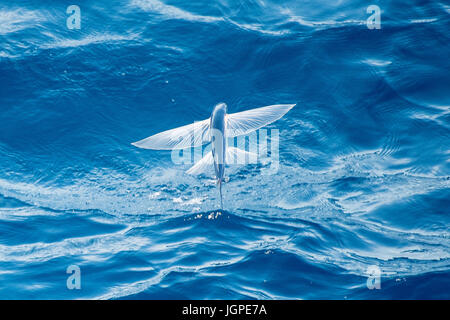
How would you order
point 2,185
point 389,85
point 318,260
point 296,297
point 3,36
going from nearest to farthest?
1. point 296,297
2. point 318,260
3. point 2,185
4. point 389,85
5. point 3,36

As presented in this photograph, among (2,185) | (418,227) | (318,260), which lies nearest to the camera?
(318,260)

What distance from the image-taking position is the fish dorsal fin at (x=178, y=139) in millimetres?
8617

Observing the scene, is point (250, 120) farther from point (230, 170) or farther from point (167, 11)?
point (167, 11)

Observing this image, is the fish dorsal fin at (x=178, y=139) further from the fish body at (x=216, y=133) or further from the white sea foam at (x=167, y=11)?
the white sea foam at (x=167, y=11)

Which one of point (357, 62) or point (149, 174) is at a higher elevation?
point (357, 62)

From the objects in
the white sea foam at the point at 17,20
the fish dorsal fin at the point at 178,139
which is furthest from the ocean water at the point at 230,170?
the fish dorsal fin at the point at 178,139

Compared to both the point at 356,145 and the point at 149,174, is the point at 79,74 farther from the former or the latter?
the point at 356,145

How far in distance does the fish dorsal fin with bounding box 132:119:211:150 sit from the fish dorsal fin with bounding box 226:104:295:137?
1.10 ft

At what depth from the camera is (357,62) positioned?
12711 mm

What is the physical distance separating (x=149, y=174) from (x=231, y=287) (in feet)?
10.6

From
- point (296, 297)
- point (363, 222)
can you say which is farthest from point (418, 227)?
point (296, 297)

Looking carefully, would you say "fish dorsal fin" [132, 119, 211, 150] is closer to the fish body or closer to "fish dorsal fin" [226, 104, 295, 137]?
the fish body

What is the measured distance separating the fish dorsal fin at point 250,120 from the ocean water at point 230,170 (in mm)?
1469

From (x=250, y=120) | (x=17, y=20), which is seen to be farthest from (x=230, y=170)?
(x=17, y=20)
